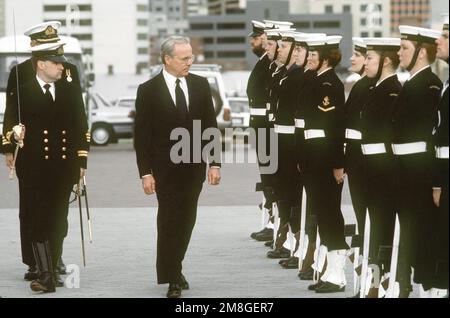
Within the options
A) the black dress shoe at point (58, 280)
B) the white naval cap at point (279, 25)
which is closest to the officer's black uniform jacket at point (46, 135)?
the black dress shoe at point (58, 280)

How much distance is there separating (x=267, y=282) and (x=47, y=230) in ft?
6.07

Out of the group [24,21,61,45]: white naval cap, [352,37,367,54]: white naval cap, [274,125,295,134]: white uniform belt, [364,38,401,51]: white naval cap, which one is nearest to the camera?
[364,38,401,51]: white naval cap

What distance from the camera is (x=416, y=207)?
27.0 feet

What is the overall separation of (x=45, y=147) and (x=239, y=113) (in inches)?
1164

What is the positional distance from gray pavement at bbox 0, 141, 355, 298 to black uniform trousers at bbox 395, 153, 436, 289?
196 centimetres

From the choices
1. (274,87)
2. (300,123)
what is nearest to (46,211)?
(300,123)

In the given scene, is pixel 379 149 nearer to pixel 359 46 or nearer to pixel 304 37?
pixel 359 46

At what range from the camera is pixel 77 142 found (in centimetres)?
1069

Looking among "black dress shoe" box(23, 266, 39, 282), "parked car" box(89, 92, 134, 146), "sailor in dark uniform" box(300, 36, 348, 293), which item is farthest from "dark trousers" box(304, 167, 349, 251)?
"parked car" box(89, 92, 134, 146)

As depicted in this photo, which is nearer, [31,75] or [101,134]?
[31,75]

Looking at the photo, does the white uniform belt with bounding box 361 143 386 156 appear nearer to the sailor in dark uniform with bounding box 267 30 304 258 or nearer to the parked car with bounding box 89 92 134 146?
the sailor in dark uniform with bounding box 267 30 304 258

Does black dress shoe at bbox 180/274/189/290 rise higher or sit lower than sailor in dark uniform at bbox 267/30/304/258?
lower

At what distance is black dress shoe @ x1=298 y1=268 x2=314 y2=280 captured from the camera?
11023 mm

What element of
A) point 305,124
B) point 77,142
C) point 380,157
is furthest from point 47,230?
point 380,157
